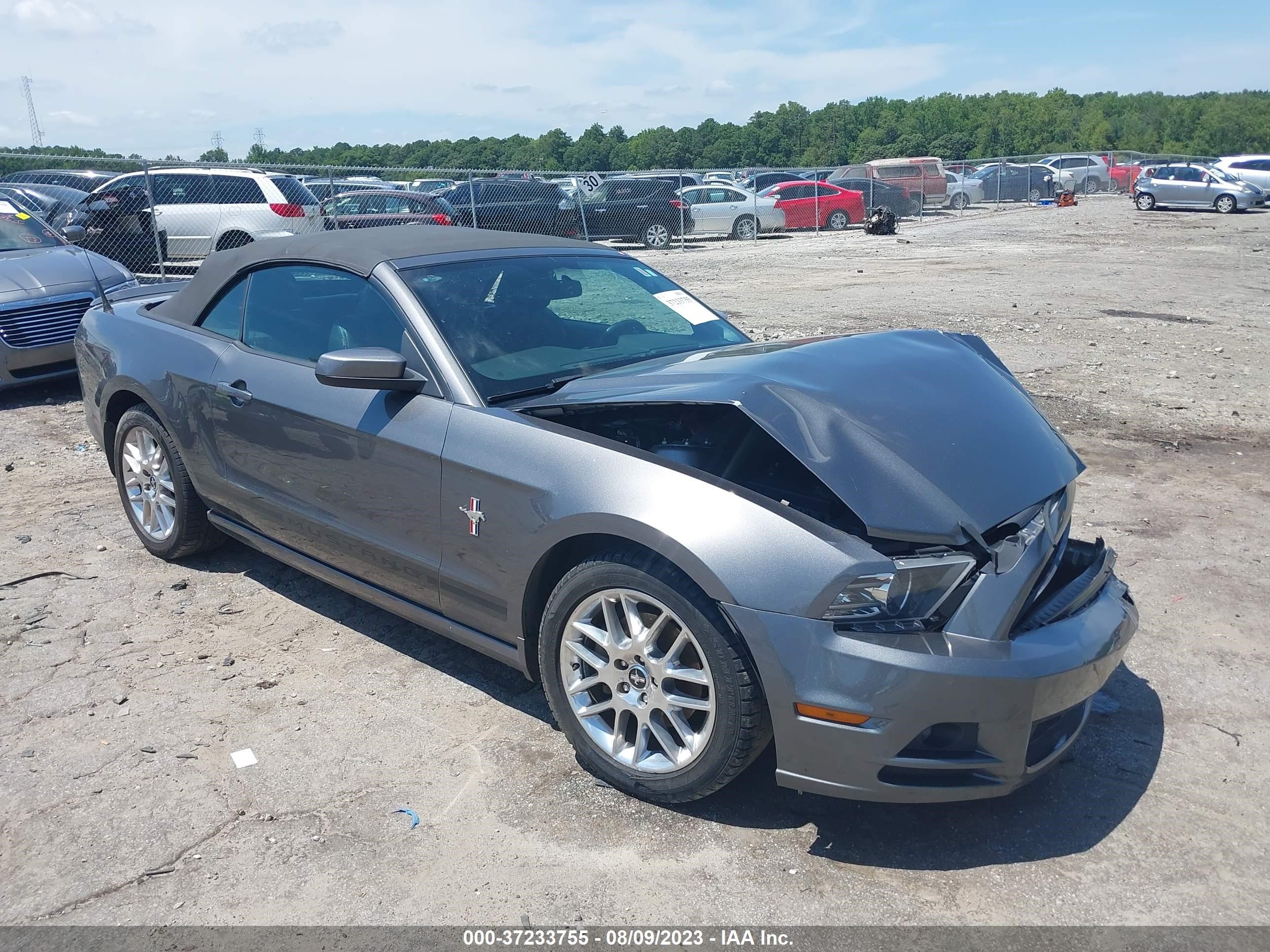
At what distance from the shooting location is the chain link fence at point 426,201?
15.3m

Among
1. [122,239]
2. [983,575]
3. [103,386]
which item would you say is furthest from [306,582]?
[122,239]

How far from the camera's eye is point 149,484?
5.02 m

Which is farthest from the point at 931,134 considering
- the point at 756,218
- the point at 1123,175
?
the point at 756,218

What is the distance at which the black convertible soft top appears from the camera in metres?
4.09

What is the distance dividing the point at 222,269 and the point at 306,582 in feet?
4.96

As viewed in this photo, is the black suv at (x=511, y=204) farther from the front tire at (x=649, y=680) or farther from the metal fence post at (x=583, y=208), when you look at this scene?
the front tire at (x=649, y=680)

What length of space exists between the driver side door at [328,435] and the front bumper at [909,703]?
138 centimetres

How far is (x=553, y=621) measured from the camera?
3178 mm

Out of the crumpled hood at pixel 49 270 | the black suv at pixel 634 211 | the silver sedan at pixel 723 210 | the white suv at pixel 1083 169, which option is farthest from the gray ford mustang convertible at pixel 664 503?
the white suv at pixel 1083 169

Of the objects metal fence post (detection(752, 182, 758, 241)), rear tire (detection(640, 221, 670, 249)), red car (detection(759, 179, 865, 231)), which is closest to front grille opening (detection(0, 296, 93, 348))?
rear tire (detection(640, 221, 670, 249))

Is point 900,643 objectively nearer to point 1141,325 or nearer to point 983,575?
point 983,575

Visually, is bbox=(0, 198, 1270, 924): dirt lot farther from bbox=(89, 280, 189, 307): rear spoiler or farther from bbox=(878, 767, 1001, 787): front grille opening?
bbox=(89, 280, 189, 307): rear spoiler

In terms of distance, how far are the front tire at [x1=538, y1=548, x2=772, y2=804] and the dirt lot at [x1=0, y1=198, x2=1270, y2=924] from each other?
166 millimetres

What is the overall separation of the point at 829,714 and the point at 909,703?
206 millimetres
